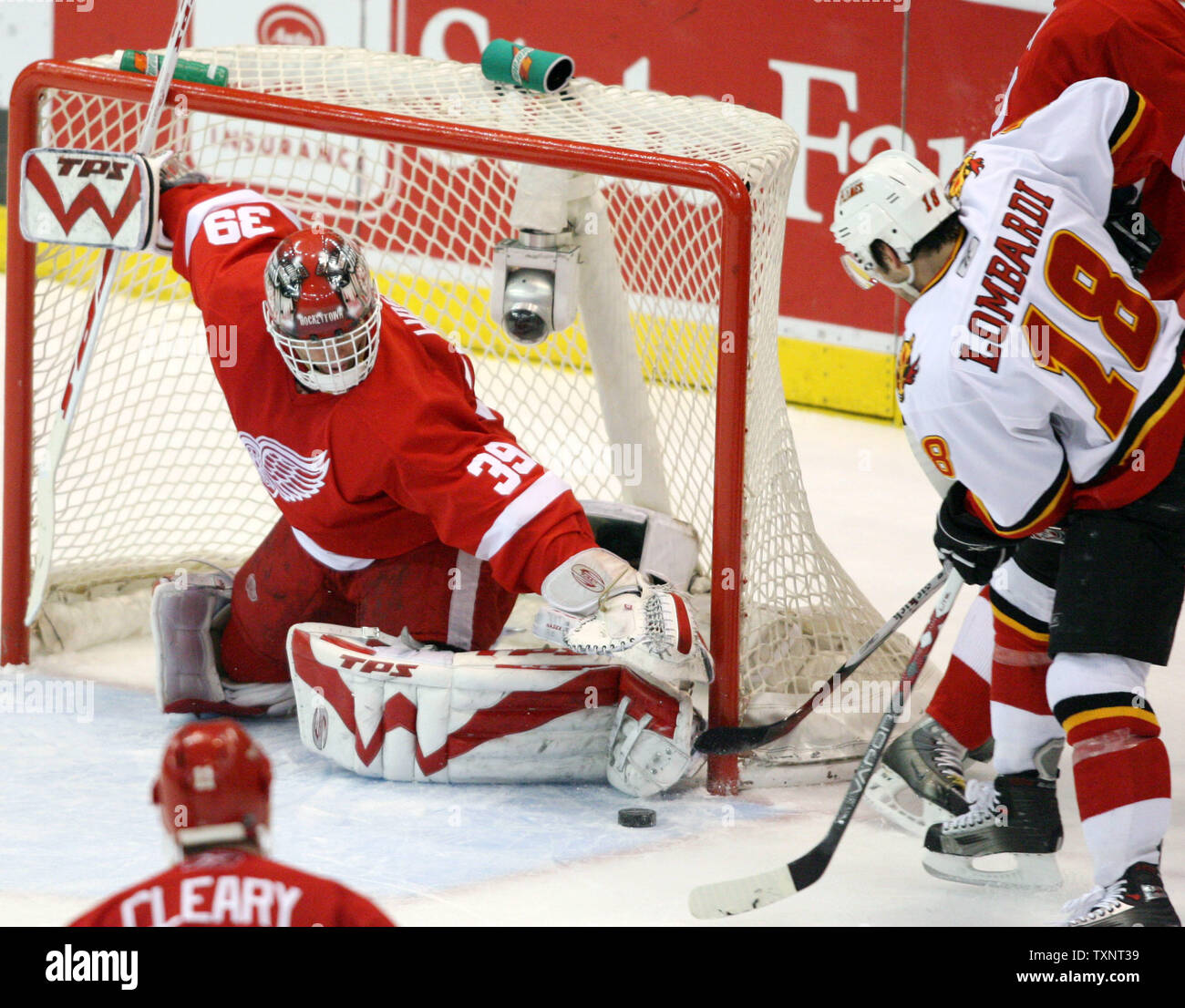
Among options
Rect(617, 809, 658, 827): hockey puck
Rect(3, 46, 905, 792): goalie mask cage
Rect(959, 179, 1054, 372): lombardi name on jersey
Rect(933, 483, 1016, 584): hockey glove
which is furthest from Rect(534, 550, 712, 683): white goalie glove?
Rect(959, 179, 1054, 372): lombardi name on jersey

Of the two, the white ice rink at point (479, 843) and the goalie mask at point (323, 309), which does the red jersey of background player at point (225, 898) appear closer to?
the white ice rink at point (479, 843)

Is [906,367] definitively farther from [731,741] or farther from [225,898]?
[225,898]

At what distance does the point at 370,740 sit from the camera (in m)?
3.03

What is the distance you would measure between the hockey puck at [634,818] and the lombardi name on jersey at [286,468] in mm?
737

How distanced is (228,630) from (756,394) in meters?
1.05

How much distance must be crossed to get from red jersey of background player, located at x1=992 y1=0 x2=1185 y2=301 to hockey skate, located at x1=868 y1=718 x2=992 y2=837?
0.86 m

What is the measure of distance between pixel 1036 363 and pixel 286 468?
1.31 meters

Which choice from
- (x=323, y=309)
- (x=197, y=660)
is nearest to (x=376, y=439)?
(x=323, y=309)

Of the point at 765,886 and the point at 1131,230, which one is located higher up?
the point at 1131,230

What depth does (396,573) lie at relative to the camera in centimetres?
322

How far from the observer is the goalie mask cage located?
9.93 feet
